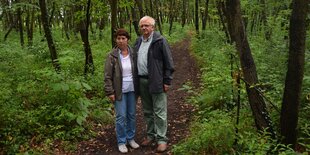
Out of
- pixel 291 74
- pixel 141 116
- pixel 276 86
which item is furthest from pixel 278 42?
pixel 291 74

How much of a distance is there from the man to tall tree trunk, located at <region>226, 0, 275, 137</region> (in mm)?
1245

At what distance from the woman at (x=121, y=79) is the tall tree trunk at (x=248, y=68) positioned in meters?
1.93

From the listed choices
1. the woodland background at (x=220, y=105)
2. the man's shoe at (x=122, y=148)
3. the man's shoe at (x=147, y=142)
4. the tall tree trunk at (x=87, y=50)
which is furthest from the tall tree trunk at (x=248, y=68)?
the tall tree trunk at (x=87, y=50)

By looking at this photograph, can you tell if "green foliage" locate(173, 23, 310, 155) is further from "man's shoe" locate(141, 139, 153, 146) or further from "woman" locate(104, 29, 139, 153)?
"woman" locate(104, 29, 139, 153)

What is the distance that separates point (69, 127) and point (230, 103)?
367cm

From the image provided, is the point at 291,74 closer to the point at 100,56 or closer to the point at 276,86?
the point at 276,86

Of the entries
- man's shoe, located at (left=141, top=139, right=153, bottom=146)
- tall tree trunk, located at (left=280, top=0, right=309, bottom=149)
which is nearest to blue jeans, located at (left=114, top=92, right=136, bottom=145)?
man's shoe, located at (left=141, top=139, right=153, bottom=146)

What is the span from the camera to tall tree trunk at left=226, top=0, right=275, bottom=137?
5.52 m

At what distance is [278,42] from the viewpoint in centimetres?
1339

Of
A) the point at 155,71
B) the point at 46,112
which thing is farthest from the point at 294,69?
the point at 46,112

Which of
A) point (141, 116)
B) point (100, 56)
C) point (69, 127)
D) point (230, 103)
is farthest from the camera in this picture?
point (100, 56)

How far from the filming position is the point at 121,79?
6078 mm

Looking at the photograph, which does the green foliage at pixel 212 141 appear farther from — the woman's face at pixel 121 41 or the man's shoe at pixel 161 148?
the woman's face at pixel 121 41

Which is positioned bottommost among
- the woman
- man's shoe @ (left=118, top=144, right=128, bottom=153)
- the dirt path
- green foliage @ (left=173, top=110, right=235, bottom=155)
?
the dirt path
